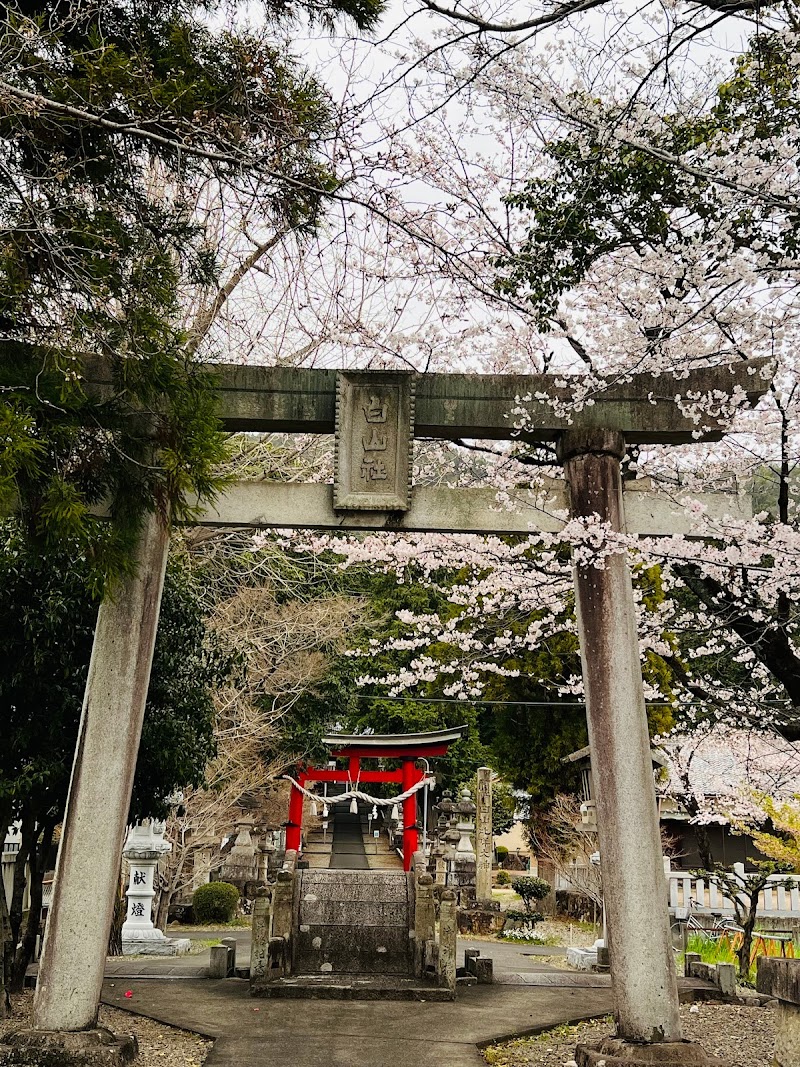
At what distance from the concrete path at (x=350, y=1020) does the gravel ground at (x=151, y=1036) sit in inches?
4.5

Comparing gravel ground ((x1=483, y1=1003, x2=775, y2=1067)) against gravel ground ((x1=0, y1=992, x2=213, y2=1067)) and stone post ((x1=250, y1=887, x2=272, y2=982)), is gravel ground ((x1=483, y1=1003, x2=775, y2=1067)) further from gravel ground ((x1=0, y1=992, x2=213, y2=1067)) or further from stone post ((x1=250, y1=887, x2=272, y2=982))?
stone post ((x1=250, y1=887, x2=272, y2=982))

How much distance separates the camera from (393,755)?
20.9 m

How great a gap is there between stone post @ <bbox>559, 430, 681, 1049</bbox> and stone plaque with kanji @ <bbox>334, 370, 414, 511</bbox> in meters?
1.25

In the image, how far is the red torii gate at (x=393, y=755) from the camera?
65.0 ft

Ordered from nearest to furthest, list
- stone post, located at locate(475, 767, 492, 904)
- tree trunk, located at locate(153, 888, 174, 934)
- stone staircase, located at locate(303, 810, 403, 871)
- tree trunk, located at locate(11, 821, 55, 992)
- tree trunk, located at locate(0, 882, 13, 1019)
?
1. tree trunk, located at locate(0, 882, 13, 1019)
2. tree trunk, located at locate(11, 821, 55, 992)
3. tree trunk, located at locate(153, 888, 174, 934)
4. stone post, located at locate(475, 767, 492, 904)
5. stone staircase, located at locate(303, 810, 403, 871)

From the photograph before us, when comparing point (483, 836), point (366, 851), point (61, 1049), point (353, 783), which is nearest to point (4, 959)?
point (61, 1049)

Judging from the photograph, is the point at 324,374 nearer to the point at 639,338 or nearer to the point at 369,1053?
→ the point at 639,338

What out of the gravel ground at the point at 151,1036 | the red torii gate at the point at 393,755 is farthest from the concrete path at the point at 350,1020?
the red torii gate at the point at 393,755

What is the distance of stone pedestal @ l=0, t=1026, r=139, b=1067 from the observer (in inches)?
215

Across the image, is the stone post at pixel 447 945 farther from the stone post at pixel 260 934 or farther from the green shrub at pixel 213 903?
the green shrub at pixel 213 903

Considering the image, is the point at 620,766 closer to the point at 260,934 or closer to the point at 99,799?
the point at 99,799

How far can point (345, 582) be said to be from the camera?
21.0 meters

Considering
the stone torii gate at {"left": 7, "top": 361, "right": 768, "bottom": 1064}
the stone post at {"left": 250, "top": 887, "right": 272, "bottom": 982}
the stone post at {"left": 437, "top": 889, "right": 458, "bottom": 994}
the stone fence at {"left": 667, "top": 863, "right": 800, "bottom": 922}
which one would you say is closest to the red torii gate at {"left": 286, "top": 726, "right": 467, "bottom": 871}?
the stone fence at {"left": 667, "top": 863, "right": 800, "bottom": 922}

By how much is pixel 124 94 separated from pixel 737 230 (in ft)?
14.5
